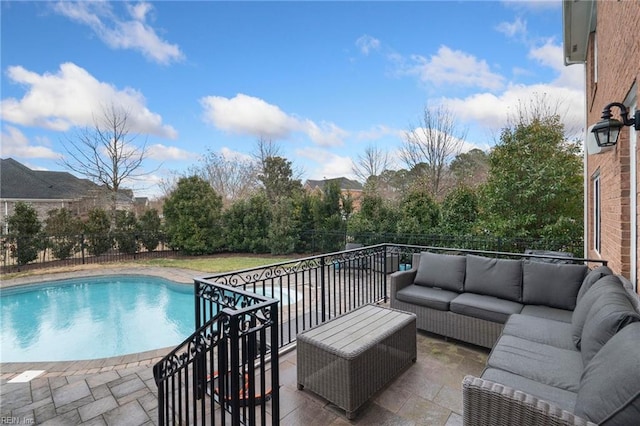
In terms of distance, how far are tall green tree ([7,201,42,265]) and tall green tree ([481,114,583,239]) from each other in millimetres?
14424

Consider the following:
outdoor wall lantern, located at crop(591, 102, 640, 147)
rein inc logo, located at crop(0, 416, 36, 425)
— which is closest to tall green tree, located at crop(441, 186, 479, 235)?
outdoor wall lantern, located at crop(591, 102, 640, 147)

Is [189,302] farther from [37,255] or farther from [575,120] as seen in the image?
[575,120]

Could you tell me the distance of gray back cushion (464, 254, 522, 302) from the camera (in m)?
3.59

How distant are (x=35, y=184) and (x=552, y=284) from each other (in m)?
25.9

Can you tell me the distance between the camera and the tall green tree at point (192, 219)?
1193cm

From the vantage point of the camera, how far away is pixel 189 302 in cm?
757

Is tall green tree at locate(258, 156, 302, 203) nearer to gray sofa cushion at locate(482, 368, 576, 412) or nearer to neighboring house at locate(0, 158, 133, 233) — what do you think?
neighboring house at locate(0, 158, 133, 233)

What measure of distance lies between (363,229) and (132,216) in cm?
969

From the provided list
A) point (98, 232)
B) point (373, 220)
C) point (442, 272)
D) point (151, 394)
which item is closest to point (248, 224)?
point (373, 220)

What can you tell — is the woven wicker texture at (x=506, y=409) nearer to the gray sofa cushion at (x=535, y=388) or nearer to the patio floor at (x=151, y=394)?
the gray sofa cushion at (x=535, y=388)

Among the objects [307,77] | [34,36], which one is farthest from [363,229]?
[34,36]

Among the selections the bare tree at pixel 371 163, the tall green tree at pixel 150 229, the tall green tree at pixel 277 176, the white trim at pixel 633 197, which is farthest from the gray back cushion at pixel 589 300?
the tall green tree at pixel 277 176

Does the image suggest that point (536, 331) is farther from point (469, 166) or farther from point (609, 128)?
point (469, 166)

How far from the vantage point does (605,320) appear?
5.88 ft
